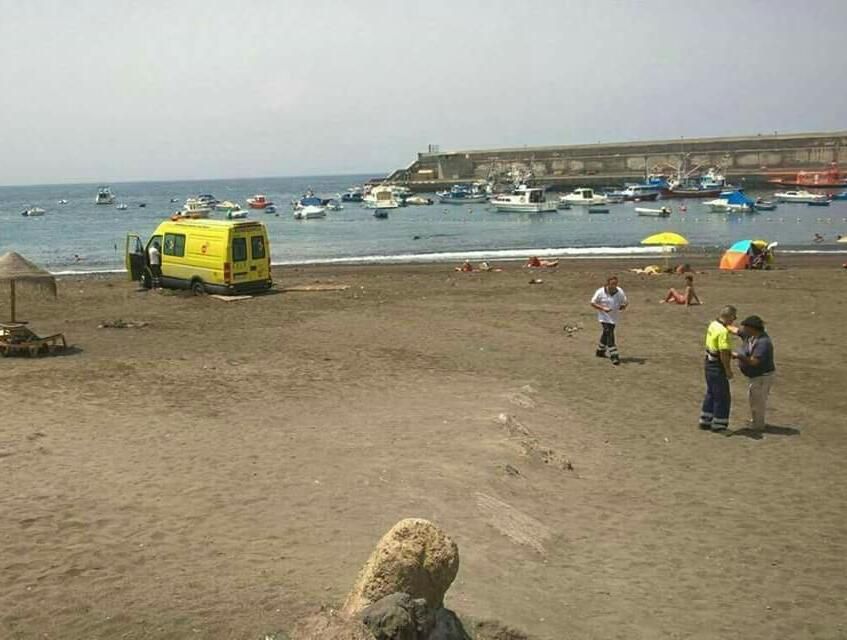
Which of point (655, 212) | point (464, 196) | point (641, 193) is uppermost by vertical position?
point (464, 196)

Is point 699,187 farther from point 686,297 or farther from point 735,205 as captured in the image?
point 686,297

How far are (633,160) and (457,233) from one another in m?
66.5

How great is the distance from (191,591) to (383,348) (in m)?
11.3

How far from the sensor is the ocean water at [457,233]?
48469 millimetres

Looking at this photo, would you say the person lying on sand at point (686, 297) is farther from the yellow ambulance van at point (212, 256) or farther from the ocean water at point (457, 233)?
the ocean water at point (457, 233)

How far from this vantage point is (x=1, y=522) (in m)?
7.21

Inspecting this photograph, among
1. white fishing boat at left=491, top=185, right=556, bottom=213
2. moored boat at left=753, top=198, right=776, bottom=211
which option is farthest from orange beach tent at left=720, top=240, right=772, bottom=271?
moored boat at left=753, top=198, right=776, bottom=211

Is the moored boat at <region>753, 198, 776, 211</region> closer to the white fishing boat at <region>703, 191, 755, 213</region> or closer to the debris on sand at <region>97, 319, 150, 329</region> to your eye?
the white fishing boat at <region>703, 191, 755, 213</region>

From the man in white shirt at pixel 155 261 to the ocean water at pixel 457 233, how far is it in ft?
57.4

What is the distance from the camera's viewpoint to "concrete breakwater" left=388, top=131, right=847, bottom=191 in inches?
4385

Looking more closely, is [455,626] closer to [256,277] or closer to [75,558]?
[75,558]

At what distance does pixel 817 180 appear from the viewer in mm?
99812

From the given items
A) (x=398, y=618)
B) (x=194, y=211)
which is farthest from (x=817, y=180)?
(x=398, y=618)

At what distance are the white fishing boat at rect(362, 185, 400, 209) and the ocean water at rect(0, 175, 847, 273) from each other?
2235 millimetres
